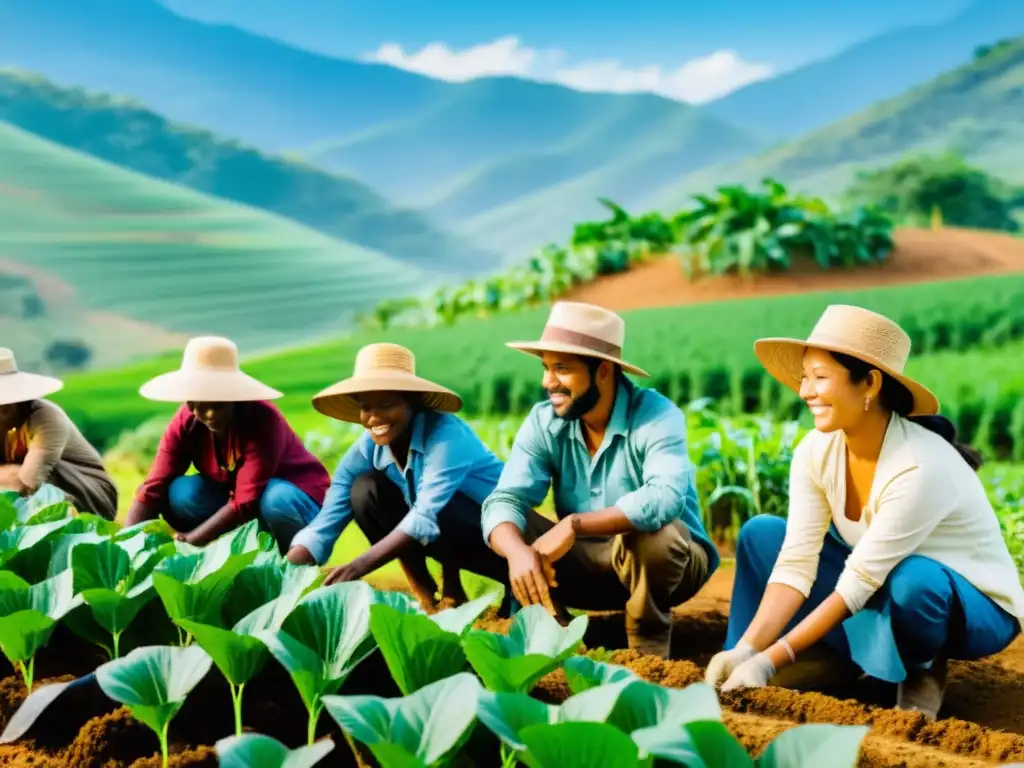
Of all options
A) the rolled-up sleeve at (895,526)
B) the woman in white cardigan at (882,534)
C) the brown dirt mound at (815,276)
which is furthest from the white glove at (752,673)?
the brown dirt mound at (815,276)

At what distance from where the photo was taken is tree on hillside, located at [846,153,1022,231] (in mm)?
16672

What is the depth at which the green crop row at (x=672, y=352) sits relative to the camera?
7598 millimetres

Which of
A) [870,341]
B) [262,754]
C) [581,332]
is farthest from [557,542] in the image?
[262,754]

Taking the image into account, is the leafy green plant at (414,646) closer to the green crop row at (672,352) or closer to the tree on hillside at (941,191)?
the green crop row at (672,352)

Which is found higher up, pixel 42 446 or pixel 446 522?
pixel 42 446

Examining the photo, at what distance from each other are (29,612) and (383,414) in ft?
4.13

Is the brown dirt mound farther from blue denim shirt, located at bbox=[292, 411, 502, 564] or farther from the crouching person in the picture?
blue denim shirt, located at bbox=[292, 411, 502, 564]

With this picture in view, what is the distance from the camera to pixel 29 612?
7.80 feet

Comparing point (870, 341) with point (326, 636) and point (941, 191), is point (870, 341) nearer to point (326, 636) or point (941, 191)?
point (326, 636)

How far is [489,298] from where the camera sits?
1274cm

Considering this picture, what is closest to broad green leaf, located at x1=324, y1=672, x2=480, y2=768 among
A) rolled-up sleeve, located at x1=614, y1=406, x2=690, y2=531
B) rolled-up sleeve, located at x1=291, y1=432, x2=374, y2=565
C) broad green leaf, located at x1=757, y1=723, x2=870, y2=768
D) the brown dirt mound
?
broad green leaf, located at x1=757, y1=723, x2=870, y2=768

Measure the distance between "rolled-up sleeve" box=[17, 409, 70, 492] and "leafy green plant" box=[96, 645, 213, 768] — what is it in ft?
7.20

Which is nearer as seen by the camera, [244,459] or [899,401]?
[899,401]

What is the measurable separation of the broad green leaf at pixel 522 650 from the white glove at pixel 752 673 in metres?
0.60
